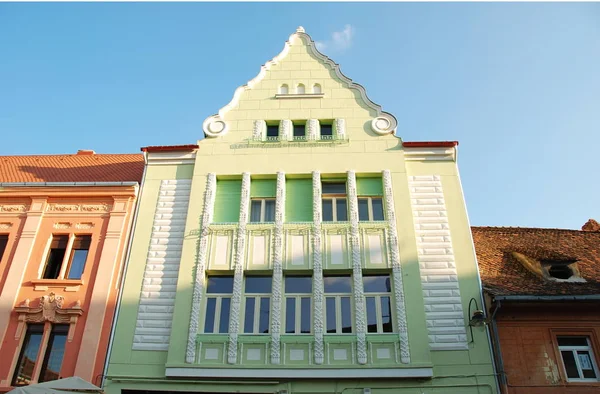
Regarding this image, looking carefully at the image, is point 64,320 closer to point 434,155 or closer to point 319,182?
point 319,182

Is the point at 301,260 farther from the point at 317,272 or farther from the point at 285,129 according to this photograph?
the point at 285,129

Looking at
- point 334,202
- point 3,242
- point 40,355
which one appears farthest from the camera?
point 3,242

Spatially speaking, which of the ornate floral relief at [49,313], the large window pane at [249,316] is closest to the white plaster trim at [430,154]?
the large window pane at [249,316]

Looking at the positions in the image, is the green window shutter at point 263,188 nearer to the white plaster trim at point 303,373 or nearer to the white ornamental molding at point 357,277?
the white ornamental molding at point 357,277

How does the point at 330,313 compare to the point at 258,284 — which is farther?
the point at 258,284

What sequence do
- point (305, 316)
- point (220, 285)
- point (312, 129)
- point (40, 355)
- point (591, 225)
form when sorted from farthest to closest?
1. point (591, 225)
2. point (312, 129)
3. point (220, 285)
4. point (305, 316)
5. point (40, 355)

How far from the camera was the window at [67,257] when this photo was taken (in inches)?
604

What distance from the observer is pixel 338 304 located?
557 inches

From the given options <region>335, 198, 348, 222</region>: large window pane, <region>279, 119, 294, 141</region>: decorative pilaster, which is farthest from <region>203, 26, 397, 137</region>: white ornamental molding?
<region>335, 198, 348, 222</region>: large window pane

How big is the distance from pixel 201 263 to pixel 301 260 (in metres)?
2.95

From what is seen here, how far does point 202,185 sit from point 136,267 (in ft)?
10.9

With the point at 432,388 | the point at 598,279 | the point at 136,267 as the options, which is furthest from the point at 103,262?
the point at 598,279

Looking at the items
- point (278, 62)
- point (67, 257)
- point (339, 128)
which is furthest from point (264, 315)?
point (278, 62)

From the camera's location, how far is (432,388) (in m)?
12.9
